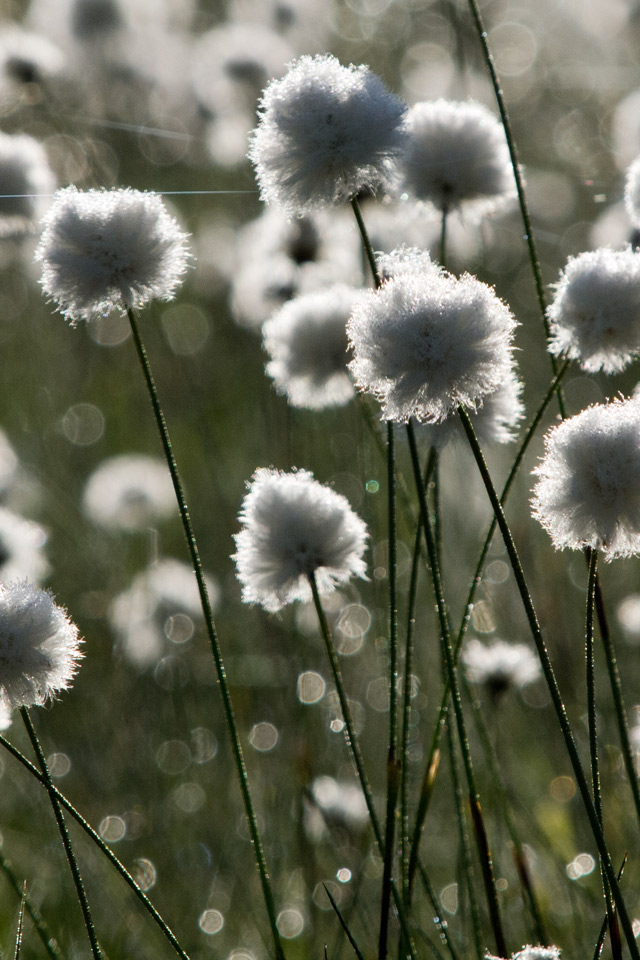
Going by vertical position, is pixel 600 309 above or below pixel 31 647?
above

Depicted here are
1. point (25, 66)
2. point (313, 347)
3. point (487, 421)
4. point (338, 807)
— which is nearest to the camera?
point (487, 421)

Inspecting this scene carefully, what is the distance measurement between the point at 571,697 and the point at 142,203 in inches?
54.2

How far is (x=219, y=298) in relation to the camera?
163 inches

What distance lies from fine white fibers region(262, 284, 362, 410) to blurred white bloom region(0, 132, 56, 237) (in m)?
0.34

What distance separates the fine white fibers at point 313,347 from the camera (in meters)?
1.33

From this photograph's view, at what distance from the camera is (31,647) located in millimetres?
893

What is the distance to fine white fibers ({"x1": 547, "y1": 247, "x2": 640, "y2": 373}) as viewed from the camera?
3.03ft

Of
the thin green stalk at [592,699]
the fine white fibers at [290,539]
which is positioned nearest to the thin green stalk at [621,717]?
the thin green stalk at [592,699]

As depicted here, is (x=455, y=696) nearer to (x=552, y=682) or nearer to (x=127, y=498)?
(x=552, y=682)

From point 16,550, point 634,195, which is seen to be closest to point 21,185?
point 16,550

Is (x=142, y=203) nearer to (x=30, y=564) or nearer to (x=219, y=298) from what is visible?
(x=30, y=564)

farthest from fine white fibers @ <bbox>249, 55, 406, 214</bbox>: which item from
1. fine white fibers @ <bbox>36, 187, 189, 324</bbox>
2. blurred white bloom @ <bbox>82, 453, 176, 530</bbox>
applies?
blurred white bloom @ <bbox>82, 453, 176, 530</bbox>

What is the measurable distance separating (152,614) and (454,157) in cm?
127

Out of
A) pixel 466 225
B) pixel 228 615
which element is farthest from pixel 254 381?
pixel 466 225
